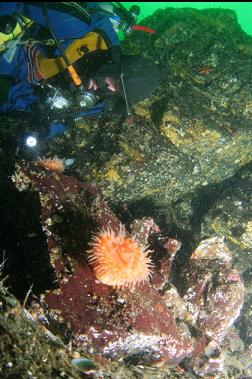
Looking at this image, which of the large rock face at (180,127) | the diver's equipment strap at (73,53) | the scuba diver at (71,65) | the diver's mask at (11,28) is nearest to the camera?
the diver's mask at (11,28)

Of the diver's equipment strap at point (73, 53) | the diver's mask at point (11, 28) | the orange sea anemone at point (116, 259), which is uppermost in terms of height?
the diver's equipment strap at point (73, 53)

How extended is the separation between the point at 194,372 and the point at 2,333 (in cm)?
364

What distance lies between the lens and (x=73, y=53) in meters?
5.24

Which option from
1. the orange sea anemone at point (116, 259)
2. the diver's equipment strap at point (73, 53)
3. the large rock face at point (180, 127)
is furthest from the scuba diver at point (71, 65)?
the orange sea anemone at point (116, 259)

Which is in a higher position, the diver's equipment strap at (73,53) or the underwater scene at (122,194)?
the diver's equipment strap at (73,53)

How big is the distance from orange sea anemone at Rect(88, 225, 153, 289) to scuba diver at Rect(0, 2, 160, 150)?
2.42 metres

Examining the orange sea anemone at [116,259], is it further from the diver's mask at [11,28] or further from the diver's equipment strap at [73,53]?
the diver's equipment strap at [73,53]

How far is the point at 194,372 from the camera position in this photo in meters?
4.67

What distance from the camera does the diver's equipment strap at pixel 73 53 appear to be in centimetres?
516

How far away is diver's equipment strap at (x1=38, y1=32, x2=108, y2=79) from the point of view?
5.16 meters

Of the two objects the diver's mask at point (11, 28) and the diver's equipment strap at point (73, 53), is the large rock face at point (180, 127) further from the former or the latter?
the diver's mask at point (11, 28)

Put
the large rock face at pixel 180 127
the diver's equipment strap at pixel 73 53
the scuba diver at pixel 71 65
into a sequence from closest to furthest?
the scuba diver at pixel 71 65 → the diver's equipment strap at pixel 73 53 → the large rock face at pixel 180 127

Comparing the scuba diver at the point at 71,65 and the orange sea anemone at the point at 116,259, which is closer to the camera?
the orange sea anemone at the point at 116,259

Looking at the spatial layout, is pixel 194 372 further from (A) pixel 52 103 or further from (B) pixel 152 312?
(A) pixel 52 103
